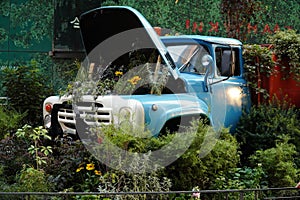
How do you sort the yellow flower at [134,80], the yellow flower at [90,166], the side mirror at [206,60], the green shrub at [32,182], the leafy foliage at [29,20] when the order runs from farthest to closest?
the leafy foliage at [29,20] → the side mirror at [206,60] → the yellow flower at [134,80] → the yellow flower at [90,166] → the green shrub at [32,182]

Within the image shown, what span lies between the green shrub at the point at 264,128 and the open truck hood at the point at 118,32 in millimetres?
1502

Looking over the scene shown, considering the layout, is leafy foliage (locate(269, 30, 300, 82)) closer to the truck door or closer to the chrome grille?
the truck door

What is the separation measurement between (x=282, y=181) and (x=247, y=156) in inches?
47.5

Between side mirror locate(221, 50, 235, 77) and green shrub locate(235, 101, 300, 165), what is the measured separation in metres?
0.75

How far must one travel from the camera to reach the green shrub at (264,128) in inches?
328

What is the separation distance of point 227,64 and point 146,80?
1.34 m

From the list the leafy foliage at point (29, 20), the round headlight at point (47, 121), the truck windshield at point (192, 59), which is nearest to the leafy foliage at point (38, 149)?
the round headlight at point (47, 121)

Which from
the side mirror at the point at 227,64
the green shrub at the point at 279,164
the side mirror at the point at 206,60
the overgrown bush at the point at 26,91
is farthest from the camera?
the overgrown bush at the point at 26,91

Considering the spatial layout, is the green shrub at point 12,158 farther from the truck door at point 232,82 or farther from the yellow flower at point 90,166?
the truck door at point 232,82

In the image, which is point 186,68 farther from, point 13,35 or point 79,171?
point 13,35

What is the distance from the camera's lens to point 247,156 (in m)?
8.62

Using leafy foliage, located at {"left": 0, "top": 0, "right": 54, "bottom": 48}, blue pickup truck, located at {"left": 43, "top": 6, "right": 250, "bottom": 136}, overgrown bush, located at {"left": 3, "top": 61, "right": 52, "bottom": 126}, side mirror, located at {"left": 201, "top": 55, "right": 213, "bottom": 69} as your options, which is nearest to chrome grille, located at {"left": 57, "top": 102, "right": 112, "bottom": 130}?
blue pickup truck, located at {"left": 43, "top": 6, "right": 250, "bottom": 136}

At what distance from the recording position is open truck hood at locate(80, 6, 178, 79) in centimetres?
773

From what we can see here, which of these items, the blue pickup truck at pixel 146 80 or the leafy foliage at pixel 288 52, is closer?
the blue pickup truck at pixel 146 80
